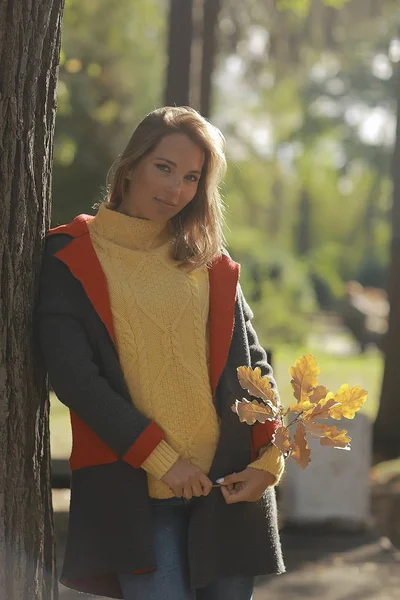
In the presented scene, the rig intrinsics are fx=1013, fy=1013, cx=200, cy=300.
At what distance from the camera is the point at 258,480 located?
115 inches

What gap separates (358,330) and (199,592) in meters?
23.2

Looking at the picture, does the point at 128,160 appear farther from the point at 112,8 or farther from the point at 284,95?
the point at 284,95

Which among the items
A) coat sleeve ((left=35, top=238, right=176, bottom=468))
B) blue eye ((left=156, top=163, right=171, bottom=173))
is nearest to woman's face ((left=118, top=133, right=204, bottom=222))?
blue eye ((left=156, top=163, right=171, bottom=173))

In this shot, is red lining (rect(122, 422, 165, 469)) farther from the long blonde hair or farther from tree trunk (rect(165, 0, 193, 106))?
tree trunk (rect(165, 0, 193, 106))

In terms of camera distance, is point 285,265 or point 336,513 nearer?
point 336,513


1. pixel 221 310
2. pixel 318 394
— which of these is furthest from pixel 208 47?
pixel 318 394

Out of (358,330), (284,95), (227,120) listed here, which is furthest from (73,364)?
(358,330)

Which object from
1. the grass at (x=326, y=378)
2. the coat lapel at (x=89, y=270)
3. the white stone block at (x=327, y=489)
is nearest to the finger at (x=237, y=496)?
the coat lapel at (x=89, y=270)

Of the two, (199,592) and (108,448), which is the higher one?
(108,448)

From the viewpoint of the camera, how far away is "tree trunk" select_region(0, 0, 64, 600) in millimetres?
2916

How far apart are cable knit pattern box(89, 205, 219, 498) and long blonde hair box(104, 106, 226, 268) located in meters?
0.10

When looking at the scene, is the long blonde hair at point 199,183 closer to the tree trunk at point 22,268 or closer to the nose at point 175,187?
the nose at point 175,187

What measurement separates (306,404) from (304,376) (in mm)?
80

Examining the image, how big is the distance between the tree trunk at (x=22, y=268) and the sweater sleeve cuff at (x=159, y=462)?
458 millimetres
